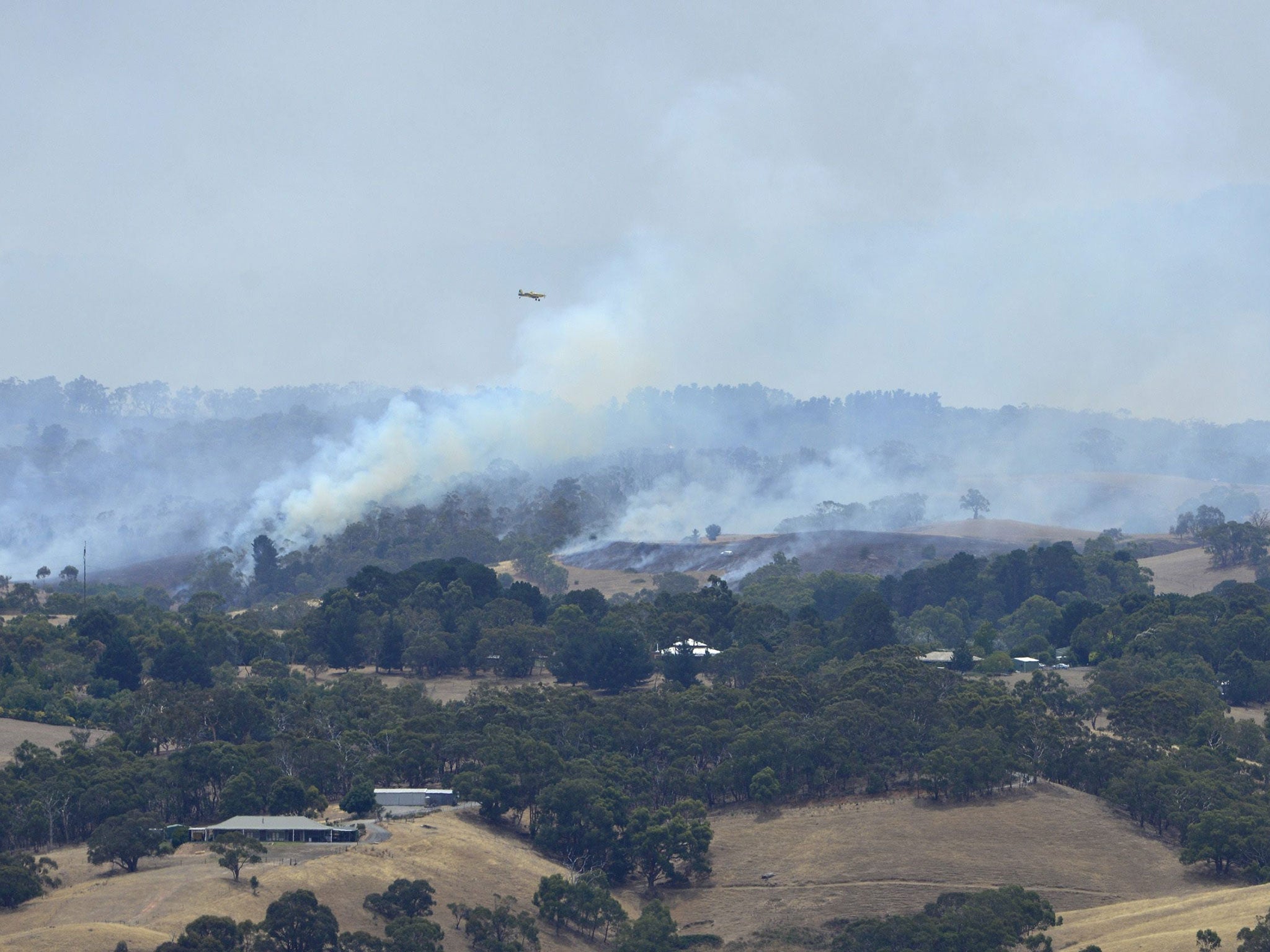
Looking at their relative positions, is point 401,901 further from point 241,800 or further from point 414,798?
point 414,798

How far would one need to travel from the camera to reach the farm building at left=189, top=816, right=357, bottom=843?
94.7 m

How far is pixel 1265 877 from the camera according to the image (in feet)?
304

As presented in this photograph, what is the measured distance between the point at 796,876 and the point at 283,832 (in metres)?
28.8

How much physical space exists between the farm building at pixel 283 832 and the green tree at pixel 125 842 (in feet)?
13.7

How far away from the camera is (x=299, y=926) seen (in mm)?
77812

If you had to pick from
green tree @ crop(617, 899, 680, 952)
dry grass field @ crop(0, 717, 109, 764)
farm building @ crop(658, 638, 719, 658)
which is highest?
farm building @ crop(658, 638, 719, 658)

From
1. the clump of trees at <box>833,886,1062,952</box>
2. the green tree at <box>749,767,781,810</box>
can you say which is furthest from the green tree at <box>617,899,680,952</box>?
the green tree at <box>749,767,781,810</box>

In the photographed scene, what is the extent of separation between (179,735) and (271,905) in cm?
4082

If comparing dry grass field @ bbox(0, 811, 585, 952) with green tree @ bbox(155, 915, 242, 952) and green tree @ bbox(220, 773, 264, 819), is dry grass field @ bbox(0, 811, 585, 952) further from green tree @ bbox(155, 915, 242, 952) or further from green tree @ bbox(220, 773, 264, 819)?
green tree @ bbox(220, 773, 264, 819)

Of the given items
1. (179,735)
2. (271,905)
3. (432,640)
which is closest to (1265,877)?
(271,905)

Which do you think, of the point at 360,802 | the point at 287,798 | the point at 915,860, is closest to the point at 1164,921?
the point at 915,860

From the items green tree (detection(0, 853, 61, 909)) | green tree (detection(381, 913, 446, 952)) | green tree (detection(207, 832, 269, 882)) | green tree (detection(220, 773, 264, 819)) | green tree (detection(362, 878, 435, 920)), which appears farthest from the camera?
green tree (detection(220, 773, 264, 819))

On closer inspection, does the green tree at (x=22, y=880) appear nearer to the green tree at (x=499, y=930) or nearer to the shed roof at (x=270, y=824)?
the shed roof at (x=270, y=824)

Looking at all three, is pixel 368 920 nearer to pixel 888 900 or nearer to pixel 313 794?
pixel 313 794
